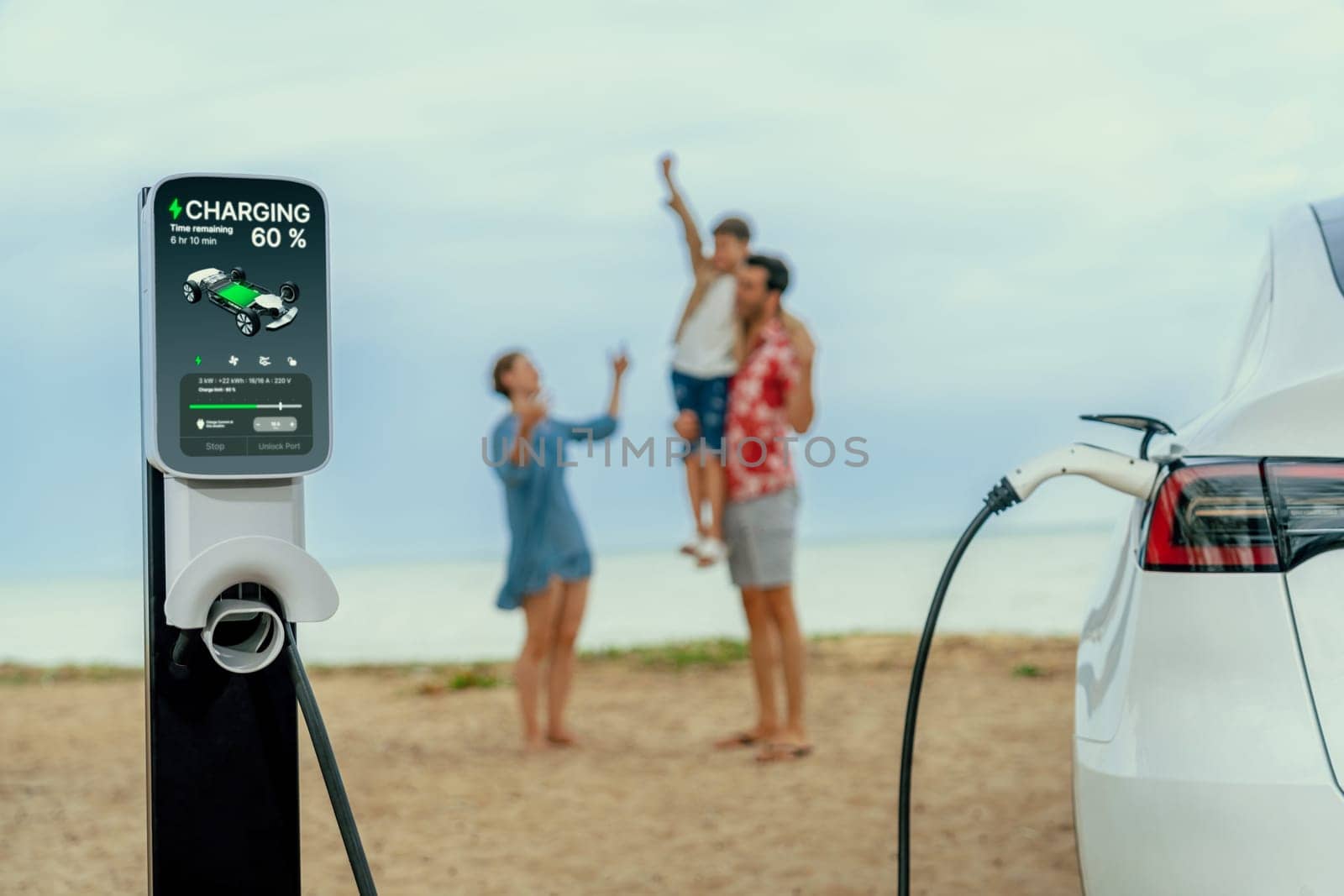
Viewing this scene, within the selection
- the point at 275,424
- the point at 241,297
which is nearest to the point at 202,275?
the point at 241,297

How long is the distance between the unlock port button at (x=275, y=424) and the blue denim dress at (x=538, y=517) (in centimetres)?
322

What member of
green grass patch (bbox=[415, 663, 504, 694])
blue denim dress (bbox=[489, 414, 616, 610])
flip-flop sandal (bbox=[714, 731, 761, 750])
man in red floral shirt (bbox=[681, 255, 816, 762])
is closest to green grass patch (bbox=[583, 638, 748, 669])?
green grass patch (bbox=[415, 663, 504, 694])

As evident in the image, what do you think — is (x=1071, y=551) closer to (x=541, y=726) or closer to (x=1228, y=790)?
(x=541, y=726)

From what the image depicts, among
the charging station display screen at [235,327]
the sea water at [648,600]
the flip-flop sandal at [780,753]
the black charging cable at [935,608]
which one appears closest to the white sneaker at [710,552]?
the flip-flop sandal at [780,753]

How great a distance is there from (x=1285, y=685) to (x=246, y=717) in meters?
1.16

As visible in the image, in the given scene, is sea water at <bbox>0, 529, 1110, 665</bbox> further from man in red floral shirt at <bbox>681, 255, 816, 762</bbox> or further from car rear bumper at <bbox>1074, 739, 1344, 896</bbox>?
car rear bumper at <bbox>1074, 739, 1344, 896</bbox>

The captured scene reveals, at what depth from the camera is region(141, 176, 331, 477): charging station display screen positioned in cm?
149

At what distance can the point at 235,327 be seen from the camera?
4.96 feet

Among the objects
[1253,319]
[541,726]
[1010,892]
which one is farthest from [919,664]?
[541,726]

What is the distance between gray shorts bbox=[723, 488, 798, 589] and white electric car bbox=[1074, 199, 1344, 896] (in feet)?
10.3

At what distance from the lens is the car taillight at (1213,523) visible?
138 cm

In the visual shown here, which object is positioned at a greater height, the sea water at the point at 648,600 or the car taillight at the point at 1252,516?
the car taillight at the point at 1252,516

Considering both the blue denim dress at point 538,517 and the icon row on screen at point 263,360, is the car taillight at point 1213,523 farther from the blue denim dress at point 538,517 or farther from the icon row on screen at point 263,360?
the blue denim dress at point 538,517

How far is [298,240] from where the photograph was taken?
1.56 m
